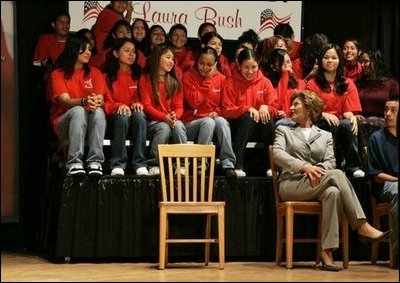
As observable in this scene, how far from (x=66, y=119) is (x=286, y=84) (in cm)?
185

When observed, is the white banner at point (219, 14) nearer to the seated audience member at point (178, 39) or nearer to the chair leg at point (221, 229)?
the seated audience member at point (178, 39)

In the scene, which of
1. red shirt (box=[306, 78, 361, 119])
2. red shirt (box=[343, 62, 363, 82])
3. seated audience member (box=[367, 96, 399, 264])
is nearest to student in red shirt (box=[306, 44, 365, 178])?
red shirt (box=[306, 78, 361, 119])

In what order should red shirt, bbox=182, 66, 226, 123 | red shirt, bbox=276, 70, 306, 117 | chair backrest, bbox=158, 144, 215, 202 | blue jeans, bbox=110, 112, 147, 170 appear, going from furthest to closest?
red shirt, bbox=276, 70, 306, 117, red shirt, bbox=182, 66, 226, 123, blue jeans, bbox=110, 112, 147, 170, chair backrest, bbox=158, 144, 215, 202

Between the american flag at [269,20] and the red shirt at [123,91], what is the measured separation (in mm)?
1597

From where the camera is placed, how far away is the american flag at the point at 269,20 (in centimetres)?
800

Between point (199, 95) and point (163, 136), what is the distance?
0.58 meters

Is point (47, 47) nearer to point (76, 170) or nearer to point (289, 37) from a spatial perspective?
point (76, 170)

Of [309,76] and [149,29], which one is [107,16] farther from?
[309,76]

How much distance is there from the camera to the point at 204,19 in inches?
311

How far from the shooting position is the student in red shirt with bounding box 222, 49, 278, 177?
6.63 m

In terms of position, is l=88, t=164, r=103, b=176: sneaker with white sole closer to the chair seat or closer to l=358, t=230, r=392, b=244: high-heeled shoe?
the chair seat

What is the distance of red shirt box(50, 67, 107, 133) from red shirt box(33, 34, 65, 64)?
60cm

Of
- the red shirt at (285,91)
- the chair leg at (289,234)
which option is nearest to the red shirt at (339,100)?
the red shirt at (285,91)

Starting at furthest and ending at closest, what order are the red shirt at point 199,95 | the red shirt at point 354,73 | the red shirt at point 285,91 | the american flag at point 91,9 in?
1. the american flag at point 91,9
2. the red shirt at point 354,73
3. the red shirt at point 285,91
4. the red shirt at point 199,95
